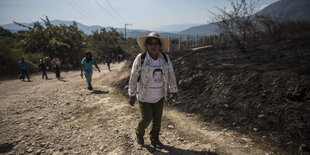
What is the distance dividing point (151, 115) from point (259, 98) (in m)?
2.71

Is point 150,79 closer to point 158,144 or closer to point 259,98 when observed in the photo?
point 158,144

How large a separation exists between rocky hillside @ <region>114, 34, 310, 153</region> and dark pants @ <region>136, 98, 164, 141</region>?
157 centimetres

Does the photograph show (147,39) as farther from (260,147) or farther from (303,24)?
(303,24)

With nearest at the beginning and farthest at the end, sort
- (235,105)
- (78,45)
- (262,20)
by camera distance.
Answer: (235,105) < (262,20) < (78,45)

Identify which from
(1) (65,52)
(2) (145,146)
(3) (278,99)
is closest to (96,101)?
(2) (145,146)

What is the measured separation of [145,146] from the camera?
2795 mm

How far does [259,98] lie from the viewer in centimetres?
366

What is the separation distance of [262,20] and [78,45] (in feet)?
72.3

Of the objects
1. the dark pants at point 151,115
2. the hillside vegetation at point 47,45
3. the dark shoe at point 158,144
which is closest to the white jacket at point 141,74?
the dark pants at point 151,115

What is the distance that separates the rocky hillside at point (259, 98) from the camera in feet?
9.32

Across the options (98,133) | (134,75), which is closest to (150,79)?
(134,75)

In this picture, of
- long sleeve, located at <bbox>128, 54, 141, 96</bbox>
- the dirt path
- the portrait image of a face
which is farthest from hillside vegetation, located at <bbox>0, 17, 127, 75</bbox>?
the portrait image of a face

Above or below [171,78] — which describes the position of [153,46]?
above

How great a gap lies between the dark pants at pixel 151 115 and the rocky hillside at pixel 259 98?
1.57m
